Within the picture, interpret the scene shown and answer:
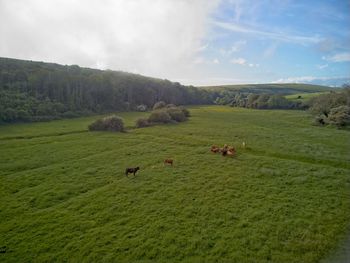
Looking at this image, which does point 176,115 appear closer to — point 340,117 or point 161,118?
point 161,118

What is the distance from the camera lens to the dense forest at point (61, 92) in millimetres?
Answer: 67438

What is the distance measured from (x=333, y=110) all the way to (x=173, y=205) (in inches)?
2326

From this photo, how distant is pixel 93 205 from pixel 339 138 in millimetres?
42653

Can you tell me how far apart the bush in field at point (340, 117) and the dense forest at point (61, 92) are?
64.1 metres

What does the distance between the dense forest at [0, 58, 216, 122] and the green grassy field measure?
1477 inches

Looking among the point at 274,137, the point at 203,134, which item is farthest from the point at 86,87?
the point at 274,137

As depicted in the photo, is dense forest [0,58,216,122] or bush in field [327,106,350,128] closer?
bush in field [327,106,350,128]

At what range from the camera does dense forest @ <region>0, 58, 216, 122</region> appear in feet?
221

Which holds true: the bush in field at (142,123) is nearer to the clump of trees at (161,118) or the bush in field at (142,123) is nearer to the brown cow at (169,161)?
the clump of trees at (161,118)

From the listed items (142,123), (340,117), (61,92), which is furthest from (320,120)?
(61,92)

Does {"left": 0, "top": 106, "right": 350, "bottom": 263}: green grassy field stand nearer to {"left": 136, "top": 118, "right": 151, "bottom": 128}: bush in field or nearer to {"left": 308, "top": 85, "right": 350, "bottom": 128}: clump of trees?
{"left": 136, "top": 118, "right": 151, "bottom": 128}: bush in field

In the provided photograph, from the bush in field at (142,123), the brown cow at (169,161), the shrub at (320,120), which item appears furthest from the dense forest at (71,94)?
the brown cow at (169,161)

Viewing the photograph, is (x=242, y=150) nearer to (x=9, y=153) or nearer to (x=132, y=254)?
(x=132, y=254)

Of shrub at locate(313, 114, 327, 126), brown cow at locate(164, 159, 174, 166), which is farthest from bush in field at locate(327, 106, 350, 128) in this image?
brown cow at locate(164, 159, 174, 166)
